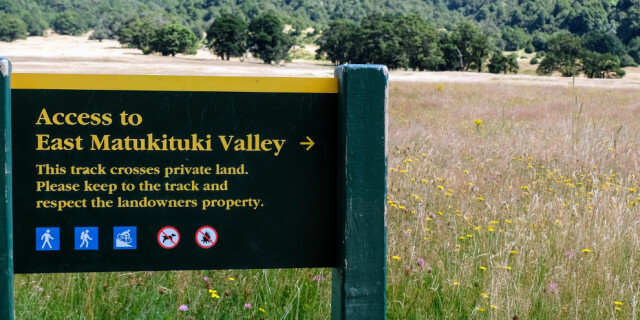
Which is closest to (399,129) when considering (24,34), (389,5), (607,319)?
(607,319)

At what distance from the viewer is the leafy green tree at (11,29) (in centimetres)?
11706

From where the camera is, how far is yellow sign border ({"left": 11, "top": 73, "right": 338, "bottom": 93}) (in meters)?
1.86

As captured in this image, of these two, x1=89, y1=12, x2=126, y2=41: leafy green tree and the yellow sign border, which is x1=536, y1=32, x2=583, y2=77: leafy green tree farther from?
the yellow sign border

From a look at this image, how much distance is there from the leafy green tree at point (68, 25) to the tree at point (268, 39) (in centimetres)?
5667

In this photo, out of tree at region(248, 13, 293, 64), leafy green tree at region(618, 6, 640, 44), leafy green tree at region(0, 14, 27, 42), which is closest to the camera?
tree at region(248, 13, 293, 64)

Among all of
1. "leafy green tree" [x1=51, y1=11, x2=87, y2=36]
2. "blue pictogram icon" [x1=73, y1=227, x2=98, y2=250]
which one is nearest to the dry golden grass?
"blue pictogram icon" [x1=73, y1=227, x2=98, y2=250]

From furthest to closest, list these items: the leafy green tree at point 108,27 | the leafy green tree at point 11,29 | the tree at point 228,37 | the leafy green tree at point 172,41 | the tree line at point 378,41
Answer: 1. the leafy green tree at point 108,27
2. the leafy green tree at point 11,29
3. the leafy green tree at point 172,41
4. the tree at point 228,37
5. the tree line at point 378,41

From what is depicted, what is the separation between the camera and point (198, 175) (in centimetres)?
193

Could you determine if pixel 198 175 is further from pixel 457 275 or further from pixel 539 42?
pixel 539 42

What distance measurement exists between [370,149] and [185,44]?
108219 mm

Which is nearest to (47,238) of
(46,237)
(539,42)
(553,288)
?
(46,237)

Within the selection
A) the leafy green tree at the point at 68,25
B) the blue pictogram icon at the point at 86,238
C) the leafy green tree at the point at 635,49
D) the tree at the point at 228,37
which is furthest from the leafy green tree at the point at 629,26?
the blue pictogram icon at the point at 86,238

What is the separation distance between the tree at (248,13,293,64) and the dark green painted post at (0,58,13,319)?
100 meters

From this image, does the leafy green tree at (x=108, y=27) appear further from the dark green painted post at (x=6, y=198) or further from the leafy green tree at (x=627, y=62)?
the dark green painted post at (x=6, y=198)
